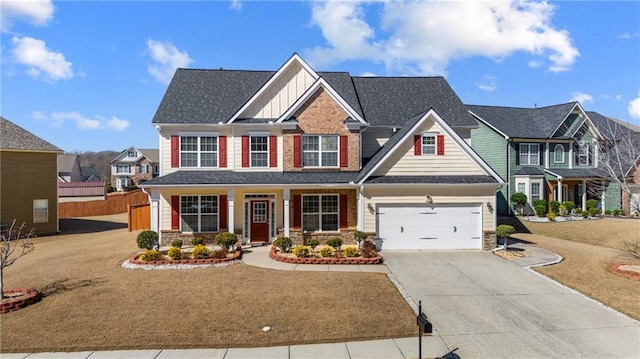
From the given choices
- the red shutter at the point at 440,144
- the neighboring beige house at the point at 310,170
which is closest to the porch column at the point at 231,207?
the neighboring beige house at the point at 310,170

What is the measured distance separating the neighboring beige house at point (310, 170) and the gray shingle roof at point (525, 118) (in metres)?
10.4

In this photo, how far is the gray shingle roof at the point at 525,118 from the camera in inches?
1160

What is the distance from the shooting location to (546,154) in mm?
29625

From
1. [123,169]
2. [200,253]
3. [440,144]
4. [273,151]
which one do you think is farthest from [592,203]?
[123,169]

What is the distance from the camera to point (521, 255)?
16.2m

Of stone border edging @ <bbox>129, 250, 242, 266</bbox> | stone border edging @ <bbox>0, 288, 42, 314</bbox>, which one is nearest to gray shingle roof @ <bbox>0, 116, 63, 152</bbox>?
stone border edging @ <bbox>129, 250, 242, 266</bbox>

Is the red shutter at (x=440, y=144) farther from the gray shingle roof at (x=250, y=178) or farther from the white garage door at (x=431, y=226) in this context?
the gray shingle roof at (x=250, y=178)

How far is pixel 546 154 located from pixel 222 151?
2618 centimetres

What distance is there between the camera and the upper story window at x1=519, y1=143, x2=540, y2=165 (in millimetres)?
29375

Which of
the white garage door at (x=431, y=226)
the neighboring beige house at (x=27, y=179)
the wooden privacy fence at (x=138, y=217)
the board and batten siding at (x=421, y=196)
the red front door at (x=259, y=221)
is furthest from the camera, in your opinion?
the wooden privacy fence at (x=138, y=217)

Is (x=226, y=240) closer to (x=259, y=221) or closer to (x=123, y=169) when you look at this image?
(x=259, y=221)

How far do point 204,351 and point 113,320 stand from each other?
3099 mm

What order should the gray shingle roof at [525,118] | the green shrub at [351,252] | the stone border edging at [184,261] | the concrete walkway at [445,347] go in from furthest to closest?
the gray shingle roof at [525,118] → the green shrub at [351,252] → the stone border edging at [184,261] → the concrete walkway at [445,347]

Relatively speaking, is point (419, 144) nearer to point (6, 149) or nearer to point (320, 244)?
point (320, 244)
